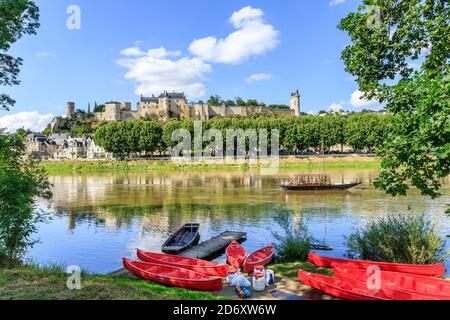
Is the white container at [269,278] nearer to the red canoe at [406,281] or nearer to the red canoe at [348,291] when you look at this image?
the red canoe at [348,291]

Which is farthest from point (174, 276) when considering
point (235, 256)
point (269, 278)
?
point (235, 256)

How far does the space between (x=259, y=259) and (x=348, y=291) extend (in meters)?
6.19

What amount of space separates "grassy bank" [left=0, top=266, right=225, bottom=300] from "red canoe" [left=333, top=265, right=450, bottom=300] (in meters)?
5.67

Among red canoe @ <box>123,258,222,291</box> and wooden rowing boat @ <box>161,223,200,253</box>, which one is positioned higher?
red canoe @ <box>123,258,222,291</box>

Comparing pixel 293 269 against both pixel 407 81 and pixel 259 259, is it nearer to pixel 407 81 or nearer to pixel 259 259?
pixel 259 259

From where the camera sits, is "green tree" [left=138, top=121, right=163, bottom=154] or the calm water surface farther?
"green tree" [left=138, top=121, right=163, bottom=154]

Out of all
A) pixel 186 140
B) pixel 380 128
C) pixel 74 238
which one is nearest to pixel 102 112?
pixel 186 140

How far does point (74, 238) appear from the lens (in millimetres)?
28656

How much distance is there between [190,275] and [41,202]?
40.9 metres

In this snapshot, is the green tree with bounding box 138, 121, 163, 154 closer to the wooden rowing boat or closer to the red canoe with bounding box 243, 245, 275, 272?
the wooden rowing boat

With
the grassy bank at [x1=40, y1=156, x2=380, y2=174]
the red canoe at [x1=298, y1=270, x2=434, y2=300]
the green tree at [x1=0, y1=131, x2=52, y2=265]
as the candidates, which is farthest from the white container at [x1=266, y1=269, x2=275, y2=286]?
the grassy bank at [x1=40, y1=156, x2=380, y2=174]

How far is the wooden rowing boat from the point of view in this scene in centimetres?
2270

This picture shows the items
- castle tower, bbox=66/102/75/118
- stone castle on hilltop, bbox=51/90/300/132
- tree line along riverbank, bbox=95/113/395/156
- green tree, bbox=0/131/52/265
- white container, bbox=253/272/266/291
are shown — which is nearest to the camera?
white container, bbox=253/272/266/291

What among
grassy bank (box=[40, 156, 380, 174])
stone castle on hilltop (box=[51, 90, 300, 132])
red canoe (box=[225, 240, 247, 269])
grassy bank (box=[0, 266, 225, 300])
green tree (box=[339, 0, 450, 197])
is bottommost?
red canoe (box=[225, 240, 247, 269])
